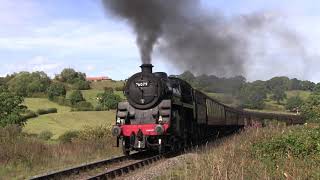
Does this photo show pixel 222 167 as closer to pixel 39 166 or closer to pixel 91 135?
pixel 39 166

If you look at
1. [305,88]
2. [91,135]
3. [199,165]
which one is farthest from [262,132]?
[305,88]

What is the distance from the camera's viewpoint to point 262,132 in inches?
583

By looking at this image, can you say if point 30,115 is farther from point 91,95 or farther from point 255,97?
point 255,97

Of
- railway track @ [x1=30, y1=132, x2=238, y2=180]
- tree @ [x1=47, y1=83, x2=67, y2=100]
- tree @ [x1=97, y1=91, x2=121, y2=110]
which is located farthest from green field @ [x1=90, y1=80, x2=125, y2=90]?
railway track @ [x1=30, y1=132, x2=238, y2=180]

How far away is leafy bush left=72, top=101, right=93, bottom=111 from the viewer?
70.5m

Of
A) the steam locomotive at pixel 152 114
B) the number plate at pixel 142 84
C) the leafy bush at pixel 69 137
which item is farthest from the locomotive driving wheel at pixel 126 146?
the leafy bush at pixel 69 137

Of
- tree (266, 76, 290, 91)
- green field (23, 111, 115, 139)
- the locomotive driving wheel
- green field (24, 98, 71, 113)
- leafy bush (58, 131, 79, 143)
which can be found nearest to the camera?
the locomotive driving wheel

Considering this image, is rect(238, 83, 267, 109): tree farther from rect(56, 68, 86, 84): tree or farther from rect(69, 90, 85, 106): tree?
rect(56, 68, 86, 84): tree

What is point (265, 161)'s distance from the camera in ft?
34.2

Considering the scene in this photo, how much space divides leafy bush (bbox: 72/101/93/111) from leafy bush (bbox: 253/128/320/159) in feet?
195

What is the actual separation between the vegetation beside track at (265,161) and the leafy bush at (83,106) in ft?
189

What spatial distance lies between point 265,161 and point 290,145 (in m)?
1.67

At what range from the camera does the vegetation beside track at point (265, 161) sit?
27.3 ft

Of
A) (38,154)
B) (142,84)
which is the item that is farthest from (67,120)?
(38,154)
